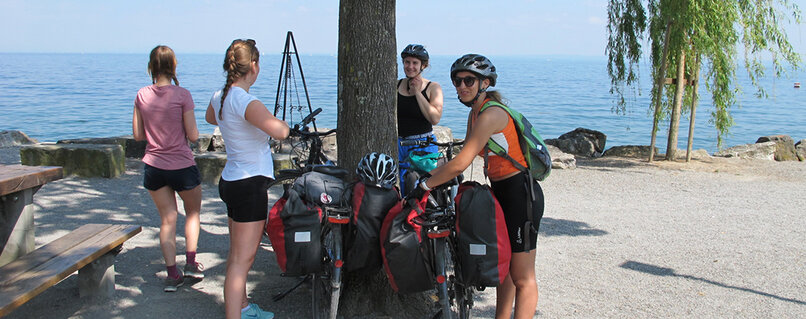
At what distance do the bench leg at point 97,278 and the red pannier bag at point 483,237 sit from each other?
2.56m

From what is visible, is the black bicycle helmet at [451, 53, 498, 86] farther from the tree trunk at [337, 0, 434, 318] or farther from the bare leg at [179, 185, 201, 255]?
the bare leg at [179, 185, 201, 255]

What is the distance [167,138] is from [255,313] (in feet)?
4.61

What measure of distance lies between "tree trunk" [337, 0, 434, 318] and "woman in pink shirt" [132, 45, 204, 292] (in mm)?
1158

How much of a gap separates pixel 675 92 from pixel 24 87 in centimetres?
5238

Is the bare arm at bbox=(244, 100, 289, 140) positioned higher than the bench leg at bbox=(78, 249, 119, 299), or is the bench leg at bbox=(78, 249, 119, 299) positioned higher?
the bare arm at bbox=(244, 100, 289, 140)

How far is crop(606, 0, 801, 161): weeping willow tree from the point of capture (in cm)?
1142

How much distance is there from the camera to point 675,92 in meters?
12.2

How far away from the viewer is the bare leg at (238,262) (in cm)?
383

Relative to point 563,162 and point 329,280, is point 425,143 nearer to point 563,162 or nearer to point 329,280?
point 329,280

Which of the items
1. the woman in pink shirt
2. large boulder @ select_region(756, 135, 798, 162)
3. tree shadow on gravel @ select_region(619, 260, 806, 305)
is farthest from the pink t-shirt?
large boulder @ select_region(756, 135, 798, 162)

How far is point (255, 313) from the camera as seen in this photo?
4.15 meters

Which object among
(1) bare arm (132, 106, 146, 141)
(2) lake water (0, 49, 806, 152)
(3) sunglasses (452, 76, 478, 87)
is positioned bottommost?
(2) lake water (0, 49, 806, 152)

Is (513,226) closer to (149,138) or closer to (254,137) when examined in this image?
(254,137)

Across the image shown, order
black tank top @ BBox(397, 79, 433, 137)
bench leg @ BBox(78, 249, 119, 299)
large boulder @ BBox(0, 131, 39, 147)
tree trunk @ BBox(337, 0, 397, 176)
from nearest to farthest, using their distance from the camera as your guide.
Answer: tree trunk @ BBox(337, 0, 397, 176), bench leg @ BBox(78, 249, 119, 299), black tank top @ BBox(397, 79, 433, 137), large boulder @ BBox(0, 131, 39, 147)
